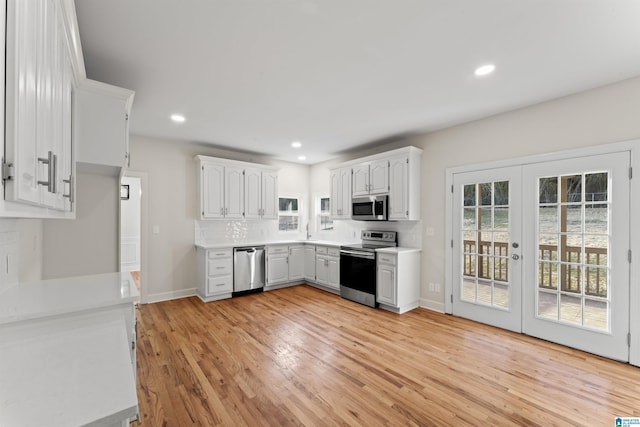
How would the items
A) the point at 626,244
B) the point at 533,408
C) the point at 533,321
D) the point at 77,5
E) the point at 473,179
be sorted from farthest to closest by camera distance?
the point at 473,179
the point at 533,321
the point at 626,244
the point at 533,408
the point at 77,5

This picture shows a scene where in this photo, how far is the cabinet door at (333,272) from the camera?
4.98 metres

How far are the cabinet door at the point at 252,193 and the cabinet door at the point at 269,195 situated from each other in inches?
3.3

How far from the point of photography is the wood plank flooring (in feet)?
6.47

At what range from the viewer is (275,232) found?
6.00 metres

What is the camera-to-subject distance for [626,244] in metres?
2.66

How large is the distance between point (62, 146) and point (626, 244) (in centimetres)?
435

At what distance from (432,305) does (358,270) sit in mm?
1164

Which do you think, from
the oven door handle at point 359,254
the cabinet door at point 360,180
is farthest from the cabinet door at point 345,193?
the oven door handle at point 359,254

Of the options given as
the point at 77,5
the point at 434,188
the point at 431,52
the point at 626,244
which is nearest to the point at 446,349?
the point at 626,244

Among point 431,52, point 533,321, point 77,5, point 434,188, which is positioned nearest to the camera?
point 77,5

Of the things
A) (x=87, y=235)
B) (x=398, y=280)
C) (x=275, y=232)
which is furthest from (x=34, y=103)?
(x=275, y=232)

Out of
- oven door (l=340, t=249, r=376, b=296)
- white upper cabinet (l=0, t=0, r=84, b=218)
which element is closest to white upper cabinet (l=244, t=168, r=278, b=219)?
oven door (l=340, t=249, r=376, b=296)

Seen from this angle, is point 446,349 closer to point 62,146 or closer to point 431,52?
point 431,52

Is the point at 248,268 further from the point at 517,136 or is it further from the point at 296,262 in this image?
the point at 517,136
